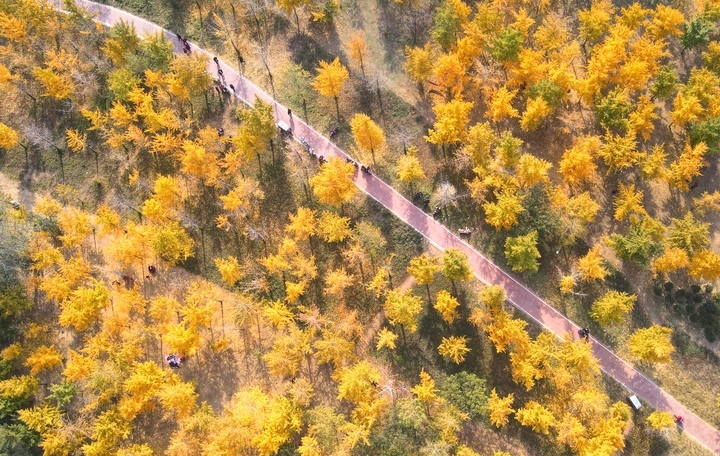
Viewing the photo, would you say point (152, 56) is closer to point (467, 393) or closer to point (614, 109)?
point (467, 393)

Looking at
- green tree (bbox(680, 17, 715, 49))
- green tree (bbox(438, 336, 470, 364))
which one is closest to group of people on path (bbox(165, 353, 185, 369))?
green tree (bbox(438, 336, 470, 364))

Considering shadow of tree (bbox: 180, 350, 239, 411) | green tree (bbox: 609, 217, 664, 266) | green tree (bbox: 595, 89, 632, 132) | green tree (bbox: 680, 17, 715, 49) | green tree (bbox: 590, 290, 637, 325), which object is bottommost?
shadow of tree (bbox: 180, 350, 239, 411)

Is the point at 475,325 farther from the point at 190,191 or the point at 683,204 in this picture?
the point at 190,191

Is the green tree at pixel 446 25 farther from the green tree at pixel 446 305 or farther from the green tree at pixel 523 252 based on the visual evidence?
the green tree at pixel 446 305

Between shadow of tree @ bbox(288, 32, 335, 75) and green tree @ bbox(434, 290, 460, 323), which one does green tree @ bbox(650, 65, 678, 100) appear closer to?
green tree @ bbox(434, 290, 460, 323)

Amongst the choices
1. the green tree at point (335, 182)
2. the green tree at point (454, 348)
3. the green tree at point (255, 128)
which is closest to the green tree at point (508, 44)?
the green tree at point (335, 182)

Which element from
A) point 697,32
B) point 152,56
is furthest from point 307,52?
point 697,32

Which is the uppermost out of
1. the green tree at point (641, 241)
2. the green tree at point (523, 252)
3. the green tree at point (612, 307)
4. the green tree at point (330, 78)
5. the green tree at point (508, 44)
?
the green tree at point (508, 44)
